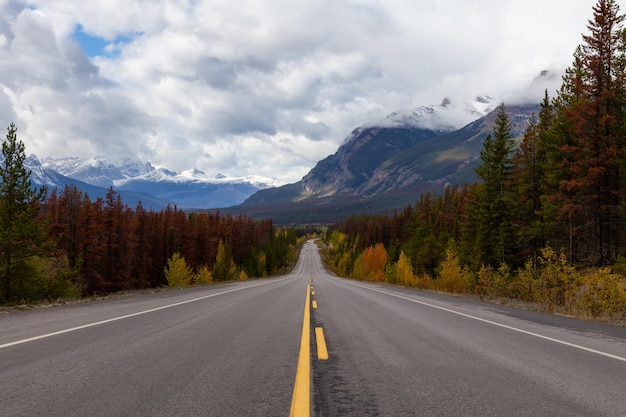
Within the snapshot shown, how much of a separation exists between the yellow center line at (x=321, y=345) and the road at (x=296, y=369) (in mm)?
94

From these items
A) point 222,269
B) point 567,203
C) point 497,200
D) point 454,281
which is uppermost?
point 497,200

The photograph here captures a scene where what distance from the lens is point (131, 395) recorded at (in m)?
3.77

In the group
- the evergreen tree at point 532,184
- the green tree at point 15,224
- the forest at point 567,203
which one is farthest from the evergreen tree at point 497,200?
the green tree at point 15,224

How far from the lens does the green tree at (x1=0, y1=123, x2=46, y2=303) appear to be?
57.7 feet

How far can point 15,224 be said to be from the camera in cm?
1788

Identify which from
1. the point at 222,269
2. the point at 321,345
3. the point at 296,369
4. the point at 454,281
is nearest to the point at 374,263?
the point at 222,269

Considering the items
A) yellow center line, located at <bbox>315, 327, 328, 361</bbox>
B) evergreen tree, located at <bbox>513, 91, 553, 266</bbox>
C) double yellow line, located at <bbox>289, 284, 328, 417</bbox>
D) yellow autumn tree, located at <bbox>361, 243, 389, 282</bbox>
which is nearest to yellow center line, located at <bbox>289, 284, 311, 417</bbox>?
double yellow line, located at <bbox>289, 284, 328, 417</bbox>

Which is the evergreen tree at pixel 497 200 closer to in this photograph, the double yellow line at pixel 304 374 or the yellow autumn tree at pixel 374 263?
the double yellow line at pixel 304 374

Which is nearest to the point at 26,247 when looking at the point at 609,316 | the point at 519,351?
the point at 519,351

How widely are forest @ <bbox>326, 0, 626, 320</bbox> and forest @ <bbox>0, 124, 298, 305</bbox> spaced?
20.7 meters

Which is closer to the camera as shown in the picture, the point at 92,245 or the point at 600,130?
the point at 600,130

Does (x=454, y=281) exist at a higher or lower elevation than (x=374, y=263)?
higher

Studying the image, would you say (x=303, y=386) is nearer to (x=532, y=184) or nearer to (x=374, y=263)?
(x=532, y=184)

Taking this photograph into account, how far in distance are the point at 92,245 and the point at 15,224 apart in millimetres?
Answer: 27365
